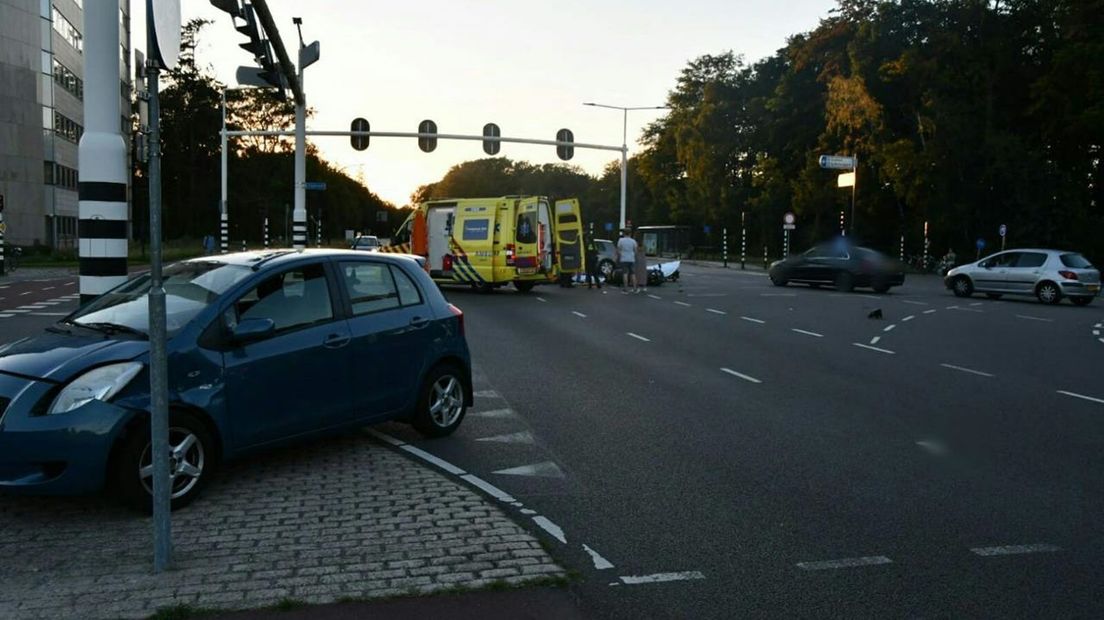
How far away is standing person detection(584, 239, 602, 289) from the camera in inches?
1228

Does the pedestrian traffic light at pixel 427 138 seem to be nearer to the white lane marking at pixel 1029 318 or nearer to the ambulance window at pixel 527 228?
the ambulance window at pixel 527 228

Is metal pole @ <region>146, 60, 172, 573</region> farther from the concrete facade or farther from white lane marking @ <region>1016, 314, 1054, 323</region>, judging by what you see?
the concrete facade

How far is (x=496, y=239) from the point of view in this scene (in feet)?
88.6

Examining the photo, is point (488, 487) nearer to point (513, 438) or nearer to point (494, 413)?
point (513, 438)

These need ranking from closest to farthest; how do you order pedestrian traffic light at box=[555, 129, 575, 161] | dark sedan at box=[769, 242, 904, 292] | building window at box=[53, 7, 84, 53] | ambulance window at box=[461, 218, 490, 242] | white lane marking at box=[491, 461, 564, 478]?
white lane marking at box=[491, 461, 564, 478]
ambulance window at box=[461, 218, 490, 242]
dark sedan at box=[769, 242, 904, 292]
pedestrian traffic light at box=[555, 129, 575, 161]
building window at box=[53, 7, 84, 53]

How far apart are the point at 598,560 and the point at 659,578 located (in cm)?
38

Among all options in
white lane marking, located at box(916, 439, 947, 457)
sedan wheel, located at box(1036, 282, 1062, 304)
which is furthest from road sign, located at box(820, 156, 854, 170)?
white lane marking, located at box(916, 439, 947, 457)

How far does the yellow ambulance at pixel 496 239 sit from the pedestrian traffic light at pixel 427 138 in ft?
25.9

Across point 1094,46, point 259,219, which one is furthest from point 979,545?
point 259,219

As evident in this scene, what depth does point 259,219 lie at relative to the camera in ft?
309

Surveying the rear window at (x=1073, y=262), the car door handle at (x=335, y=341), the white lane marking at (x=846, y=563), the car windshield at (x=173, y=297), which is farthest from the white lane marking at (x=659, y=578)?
the rear window at (x=1073, y=262)

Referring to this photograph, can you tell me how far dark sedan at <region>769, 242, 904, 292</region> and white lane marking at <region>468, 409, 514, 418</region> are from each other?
23156 millimetres

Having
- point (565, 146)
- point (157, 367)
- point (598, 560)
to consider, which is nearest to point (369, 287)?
point (157, 367)

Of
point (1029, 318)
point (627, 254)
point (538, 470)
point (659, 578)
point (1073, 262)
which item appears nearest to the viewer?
point (659, 578)
